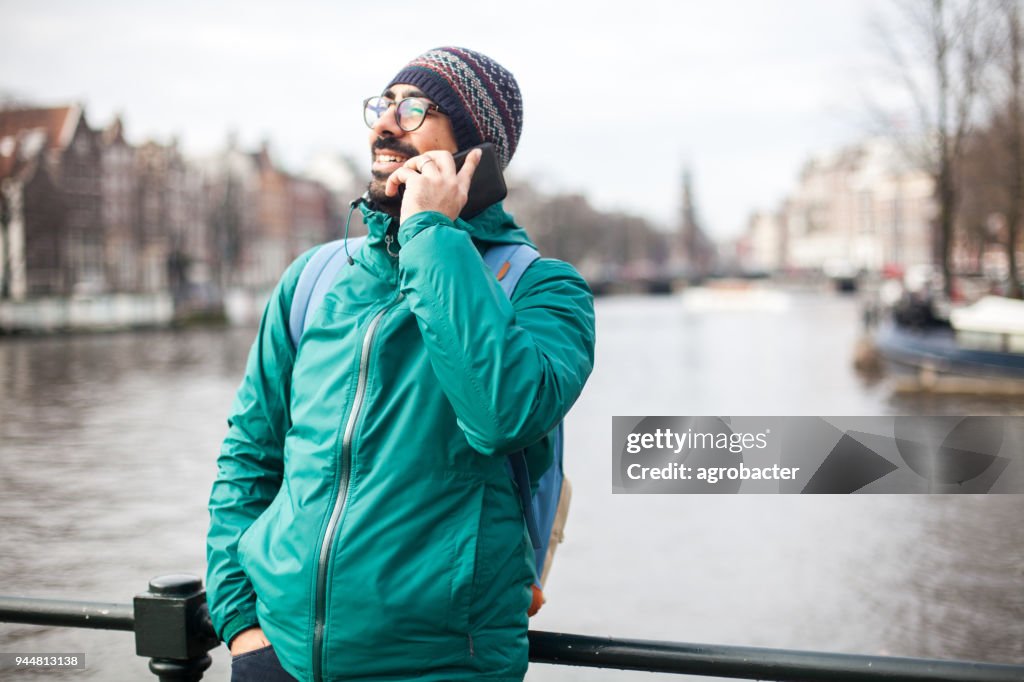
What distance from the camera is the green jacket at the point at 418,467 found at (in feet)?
5.41

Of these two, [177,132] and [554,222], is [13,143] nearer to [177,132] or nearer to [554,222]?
[177,132]

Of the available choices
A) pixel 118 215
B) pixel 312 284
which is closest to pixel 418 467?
pixel 312 284

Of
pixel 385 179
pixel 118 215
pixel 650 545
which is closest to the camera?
pixel 385 179

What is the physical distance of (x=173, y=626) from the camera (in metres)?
2.20

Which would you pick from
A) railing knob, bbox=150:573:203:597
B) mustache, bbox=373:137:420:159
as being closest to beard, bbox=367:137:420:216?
mustache, bbox=373:137:420:159

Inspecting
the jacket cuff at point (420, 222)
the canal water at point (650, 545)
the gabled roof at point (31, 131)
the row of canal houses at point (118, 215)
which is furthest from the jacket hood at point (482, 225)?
the gabled roof at point (31, 131)

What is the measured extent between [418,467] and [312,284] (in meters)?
0.50

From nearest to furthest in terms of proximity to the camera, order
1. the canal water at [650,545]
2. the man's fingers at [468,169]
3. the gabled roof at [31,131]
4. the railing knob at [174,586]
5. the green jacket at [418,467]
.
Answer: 1. the green jacket at [418,467]
2. the man's fingers at [468,169]
3. the railing knob at [174,586]
4. the canal water at [650,545]
5. the gabled roof at [31,131]

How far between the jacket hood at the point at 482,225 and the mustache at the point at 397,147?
0.11m

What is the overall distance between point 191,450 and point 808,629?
8203 millimetres

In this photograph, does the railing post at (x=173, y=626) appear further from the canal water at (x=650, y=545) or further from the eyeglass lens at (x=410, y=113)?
the canal water at (x=650, y=545)

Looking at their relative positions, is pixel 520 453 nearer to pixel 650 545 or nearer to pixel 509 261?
pixel 509 261

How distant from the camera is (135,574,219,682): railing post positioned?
7.20 ft

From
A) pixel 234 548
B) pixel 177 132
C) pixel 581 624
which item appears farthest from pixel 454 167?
pixel 177 132
